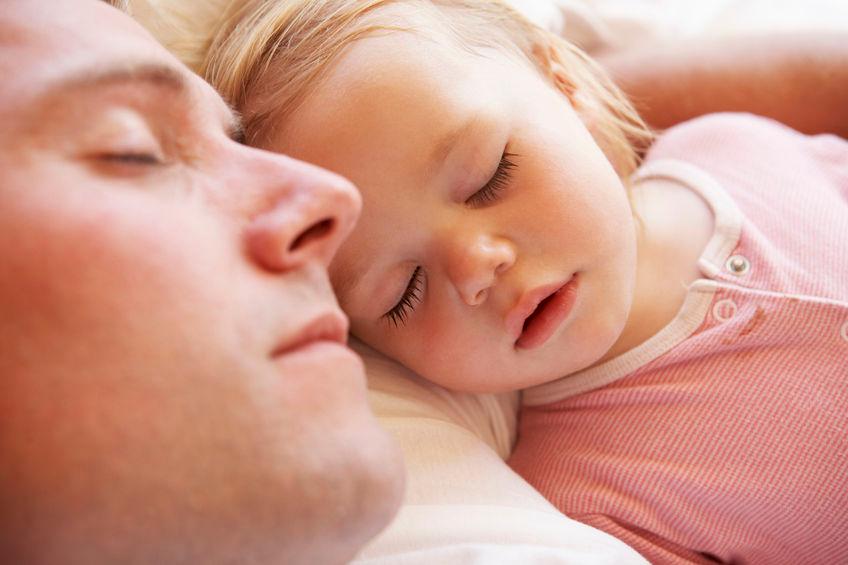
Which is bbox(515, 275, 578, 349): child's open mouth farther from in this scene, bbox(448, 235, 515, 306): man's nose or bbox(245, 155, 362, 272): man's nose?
bbox(245, 155, 362, 272): man's nose

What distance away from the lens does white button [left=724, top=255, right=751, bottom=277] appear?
1.15 metres

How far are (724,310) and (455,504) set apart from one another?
20.7 inches

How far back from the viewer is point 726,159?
137 cm

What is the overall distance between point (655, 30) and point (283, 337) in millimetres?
1618

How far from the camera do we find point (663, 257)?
123 centimetres

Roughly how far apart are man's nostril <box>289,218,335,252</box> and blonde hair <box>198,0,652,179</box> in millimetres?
341

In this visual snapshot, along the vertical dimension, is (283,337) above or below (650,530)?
above

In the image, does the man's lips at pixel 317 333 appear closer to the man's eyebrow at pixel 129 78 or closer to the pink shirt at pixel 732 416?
the man's eyebrow at pixel 129 78

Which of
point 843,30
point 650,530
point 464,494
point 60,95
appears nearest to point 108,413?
point 60,95

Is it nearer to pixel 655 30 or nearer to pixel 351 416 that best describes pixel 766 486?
pixel 351 416

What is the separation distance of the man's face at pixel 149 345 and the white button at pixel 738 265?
2.36 feet

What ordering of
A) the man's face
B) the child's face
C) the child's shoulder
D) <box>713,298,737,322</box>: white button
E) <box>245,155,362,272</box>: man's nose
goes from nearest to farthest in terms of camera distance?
the man's face
<box>245,155,362,272</box>: man's nose
the child's face
<box>713,298,737,322</box>: white button
the child's shoulder

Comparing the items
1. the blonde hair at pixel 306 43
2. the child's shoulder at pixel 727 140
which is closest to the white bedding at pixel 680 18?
the child's shoulder at pixel 727 140

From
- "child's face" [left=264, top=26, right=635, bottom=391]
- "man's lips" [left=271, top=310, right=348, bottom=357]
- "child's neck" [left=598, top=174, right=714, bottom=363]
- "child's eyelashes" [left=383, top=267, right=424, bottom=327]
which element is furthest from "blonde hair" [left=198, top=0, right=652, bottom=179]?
"man's lips" [left=271, top=310, right=348, bottom=357]
